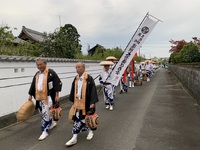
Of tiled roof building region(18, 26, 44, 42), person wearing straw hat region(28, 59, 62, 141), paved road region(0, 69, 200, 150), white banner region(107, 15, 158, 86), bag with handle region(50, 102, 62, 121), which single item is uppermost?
tiled roof building region(18, 26, 44, 42)

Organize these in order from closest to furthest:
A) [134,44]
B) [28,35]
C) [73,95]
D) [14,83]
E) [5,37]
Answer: [73,95] → [14,83] → [134,44] → [5,37] → [28,35]

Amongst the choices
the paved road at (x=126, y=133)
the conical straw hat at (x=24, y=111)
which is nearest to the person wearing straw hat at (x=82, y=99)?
the paved road at (x=126, y=133)

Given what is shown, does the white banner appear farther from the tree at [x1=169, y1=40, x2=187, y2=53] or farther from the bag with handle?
the tree at [x1=169, y1=40, x2=187, y2=53]

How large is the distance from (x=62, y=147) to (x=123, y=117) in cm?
289

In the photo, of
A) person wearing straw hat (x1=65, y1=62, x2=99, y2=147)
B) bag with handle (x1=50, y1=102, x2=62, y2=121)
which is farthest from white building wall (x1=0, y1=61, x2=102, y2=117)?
person wearing straw hat (x1=65, y1=62, x2=99, y2=147)

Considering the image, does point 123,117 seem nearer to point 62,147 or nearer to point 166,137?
Answer: point 166,137

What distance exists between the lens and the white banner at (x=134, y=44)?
853 cm

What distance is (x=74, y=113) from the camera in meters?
5.05

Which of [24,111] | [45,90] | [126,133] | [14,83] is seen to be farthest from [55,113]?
[14,83]

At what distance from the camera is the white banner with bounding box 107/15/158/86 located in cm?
853

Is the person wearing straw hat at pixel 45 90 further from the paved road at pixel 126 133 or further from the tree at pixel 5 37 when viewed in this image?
the tree at pixel 5 37

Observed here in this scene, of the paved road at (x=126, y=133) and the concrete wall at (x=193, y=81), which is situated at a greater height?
the concrete wall at (x=193, y=81)

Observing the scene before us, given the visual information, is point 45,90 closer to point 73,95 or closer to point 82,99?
point 73,95

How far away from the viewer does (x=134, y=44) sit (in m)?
8.83
